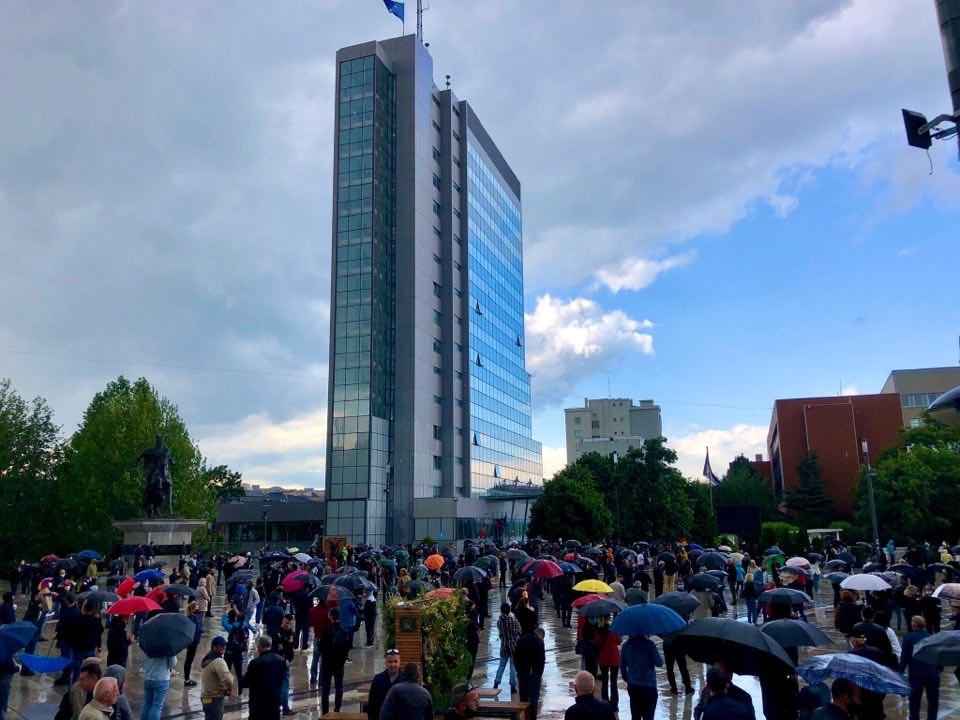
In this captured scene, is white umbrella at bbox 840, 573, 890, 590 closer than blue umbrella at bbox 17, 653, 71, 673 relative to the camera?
No

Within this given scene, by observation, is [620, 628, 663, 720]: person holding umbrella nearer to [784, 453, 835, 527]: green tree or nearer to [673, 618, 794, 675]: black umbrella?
[673, 618, 794, 675]: black umbrella

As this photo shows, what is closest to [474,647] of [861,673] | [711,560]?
[861,673]

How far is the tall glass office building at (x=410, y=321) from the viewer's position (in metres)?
68.6

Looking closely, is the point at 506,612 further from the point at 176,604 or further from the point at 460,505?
the point at 460,505

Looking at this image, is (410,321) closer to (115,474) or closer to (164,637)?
(115,474)

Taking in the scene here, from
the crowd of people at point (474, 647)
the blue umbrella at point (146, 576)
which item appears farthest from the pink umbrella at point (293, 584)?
the blue umbrella at point (146, 576)

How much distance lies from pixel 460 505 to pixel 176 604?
5261 cm

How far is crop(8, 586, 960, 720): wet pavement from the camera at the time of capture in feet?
41.5

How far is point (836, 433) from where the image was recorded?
263ft

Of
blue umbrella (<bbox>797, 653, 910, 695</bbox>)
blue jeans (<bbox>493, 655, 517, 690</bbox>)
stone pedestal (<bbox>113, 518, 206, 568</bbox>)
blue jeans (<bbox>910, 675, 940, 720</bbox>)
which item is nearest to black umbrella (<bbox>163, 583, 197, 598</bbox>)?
blue jeans (<bbox>493, 655, 517, 690</bbox>)

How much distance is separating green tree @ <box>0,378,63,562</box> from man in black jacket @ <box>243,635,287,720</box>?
50742 millimetres

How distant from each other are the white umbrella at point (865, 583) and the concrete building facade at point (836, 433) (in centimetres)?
6649

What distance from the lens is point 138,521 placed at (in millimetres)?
36312

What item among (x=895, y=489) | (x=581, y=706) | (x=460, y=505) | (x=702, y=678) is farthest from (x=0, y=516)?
(x=895, y=489)
